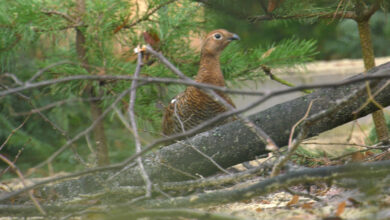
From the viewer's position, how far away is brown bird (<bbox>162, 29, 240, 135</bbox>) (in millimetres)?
1979

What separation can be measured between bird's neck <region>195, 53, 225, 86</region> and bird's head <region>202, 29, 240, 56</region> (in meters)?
0.02

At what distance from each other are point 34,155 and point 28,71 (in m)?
0.58

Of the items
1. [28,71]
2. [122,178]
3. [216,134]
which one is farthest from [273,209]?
[28,71]

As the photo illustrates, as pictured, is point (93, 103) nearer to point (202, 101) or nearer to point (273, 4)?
point (202, 101)

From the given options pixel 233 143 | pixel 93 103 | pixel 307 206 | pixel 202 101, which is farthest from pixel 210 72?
pixel 307 206

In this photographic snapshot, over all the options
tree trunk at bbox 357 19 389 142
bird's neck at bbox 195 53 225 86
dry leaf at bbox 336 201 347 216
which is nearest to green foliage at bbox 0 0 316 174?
bird's neck at bbox 195 53 225 86

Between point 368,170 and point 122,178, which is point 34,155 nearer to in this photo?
point 122,178

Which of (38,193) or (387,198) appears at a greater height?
(387,198)

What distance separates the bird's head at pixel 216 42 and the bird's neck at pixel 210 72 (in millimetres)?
20

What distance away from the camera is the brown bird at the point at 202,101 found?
77.9 inches

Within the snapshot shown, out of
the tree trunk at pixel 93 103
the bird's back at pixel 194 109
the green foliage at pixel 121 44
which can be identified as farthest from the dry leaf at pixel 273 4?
the tree trunk at pixel 93 103

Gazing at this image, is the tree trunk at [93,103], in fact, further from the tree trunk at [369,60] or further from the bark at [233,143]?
the tree trunk at [369,60]

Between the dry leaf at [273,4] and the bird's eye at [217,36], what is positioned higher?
the dry leaf at [273,4]

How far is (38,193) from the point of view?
1.44 m
